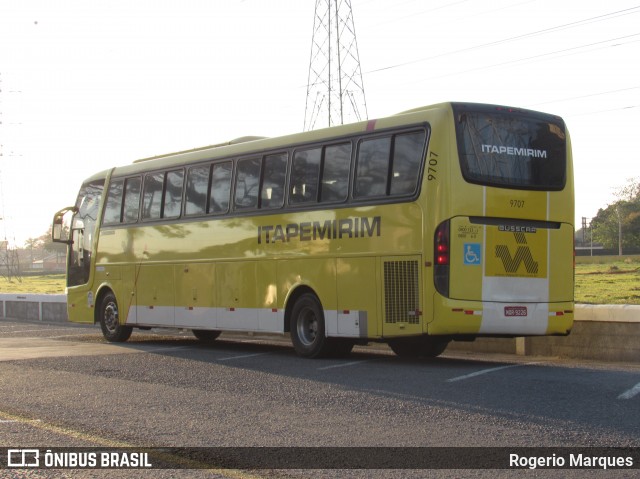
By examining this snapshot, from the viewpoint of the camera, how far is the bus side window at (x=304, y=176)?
1534 centimetres

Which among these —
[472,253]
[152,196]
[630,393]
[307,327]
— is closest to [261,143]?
[307,327]

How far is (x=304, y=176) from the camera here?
1558 cm

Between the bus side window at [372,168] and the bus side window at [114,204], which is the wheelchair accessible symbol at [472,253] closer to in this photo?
the bus side window at [372,168]

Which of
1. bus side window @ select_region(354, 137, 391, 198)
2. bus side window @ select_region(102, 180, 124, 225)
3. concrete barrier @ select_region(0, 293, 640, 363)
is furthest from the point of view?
bus side window @ select_region(102, 180, 124, 225)

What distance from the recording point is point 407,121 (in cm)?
1380

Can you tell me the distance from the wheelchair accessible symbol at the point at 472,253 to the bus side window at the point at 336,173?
2.27 metres

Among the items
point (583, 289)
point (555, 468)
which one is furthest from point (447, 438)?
point (583, 289)

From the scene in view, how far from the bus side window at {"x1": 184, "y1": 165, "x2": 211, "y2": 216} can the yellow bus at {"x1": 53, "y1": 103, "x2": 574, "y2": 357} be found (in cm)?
3

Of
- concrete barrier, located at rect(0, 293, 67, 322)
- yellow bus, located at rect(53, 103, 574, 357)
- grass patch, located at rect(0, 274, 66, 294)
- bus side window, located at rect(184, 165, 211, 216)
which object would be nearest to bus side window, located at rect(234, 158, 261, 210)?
yellow bus, located at rect(53, 103, 574, 357)

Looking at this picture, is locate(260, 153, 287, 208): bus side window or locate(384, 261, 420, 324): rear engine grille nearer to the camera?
locate(384, 261, 420, 324): rear engine grille

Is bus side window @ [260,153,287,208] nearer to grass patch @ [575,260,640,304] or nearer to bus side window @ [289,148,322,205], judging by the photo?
bus side window @ [289,148,322,205]

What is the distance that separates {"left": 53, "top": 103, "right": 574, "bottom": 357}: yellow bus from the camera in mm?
13266

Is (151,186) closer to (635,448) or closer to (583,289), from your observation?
(635,448)

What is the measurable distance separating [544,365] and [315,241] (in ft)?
13.1
